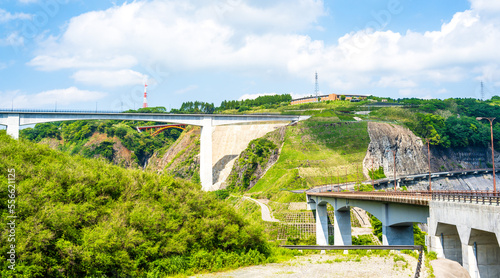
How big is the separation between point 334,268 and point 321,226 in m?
40.1

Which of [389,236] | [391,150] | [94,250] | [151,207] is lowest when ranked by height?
[389,236]

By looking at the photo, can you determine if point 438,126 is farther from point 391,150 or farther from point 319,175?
point 319,175

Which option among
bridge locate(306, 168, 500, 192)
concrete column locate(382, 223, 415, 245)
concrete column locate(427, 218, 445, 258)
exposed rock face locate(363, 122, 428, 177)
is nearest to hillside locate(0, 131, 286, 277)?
concrete column locate(427, 218, 445, 258)

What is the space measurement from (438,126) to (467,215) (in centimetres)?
11004

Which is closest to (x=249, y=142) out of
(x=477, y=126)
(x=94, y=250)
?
(x=477, y=126)

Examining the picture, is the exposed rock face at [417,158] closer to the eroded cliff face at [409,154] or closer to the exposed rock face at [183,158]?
the eroded cliff face at [409,154]

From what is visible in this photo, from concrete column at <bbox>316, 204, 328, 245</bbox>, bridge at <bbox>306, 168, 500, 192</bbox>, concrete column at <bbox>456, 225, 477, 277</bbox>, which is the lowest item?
concrete column at <bbox>316, 204, 328, 245</bbox>

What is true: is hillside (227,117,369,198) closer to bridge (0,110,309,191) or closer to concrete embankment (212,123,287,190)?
concrete embankment (212,123,287,190)

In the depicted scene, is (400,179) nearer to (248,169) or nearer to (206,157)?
(248,169)

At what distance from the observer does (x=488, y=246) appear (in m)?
23.7

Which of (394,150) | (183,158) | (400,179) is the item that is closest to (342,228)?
(400,179)

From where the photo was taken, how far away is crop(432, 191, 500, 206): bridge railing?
22.0m

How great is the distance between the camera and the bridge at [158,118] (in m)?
77.9

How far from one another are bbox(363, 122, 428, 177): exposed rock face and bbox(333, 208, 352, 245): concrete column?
149 feet
